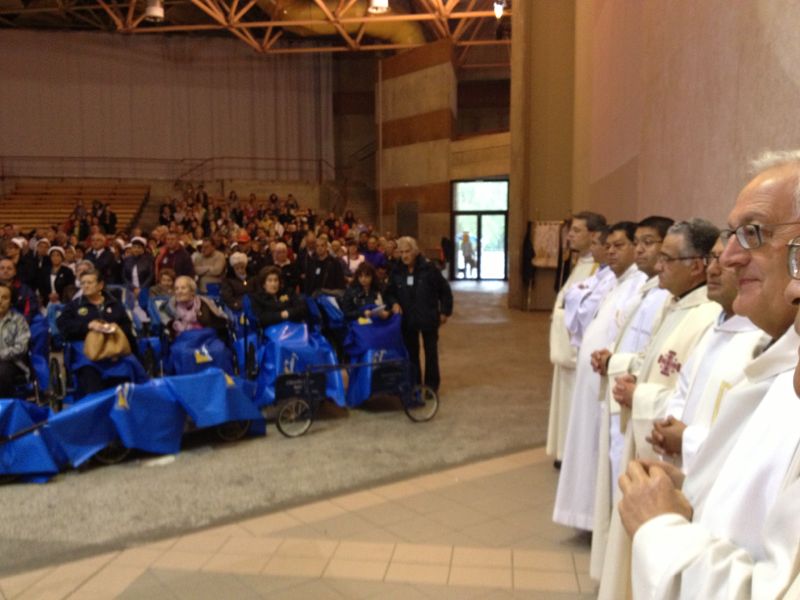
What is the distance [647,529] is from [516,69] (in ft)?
45.8

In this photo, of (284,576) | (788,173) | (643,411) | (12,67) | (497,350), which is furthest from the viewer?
(12,67)

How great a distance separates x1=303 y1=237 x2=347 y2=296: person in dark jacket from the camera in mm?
10352

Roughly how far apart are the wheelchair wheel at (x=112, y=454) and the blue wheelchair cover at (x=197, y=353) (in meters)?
0.99

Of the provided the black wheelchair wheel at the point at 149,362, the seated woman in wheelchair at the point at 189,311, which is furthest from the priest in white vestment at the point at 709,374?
the black wheelchair wheel at the point at 149,362

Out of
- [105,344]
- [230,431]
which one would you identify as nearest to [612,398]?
[230,431]

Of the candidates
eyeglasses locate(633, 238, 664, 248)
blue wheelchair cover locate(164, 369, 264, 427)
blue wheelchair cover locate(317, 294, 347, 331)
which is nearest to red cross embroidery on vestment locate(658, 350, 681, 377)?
eyeglasses locate(633, 238, 664, 248)

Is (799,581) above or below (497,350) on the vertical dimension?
above

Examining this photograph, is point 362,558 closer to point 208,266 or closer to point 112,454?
point 112,454

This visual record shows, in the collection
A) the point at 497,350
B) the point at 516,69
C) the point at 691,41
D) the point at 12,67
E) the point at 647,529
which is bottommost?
the point at 497,350

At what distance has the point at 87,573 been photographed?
12.4 feet

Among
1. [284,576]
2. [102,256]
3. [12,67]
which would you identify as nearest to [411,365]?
[284,576]

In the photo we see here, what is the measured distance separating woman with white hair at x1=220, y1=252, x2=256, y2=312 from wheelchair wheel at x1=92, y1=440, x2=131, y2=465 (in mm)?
2262

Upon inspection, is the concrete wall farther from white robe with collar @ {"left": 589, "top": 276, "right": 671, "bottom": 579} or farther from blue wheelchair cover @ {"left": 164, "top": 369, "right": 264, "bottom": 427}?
white robe with collar @ {"left": 589, "top": 276, "right": 671, "bottom": 579}

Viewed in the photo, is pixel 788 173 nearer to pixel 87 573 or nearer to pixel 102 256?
pixel 87 573
